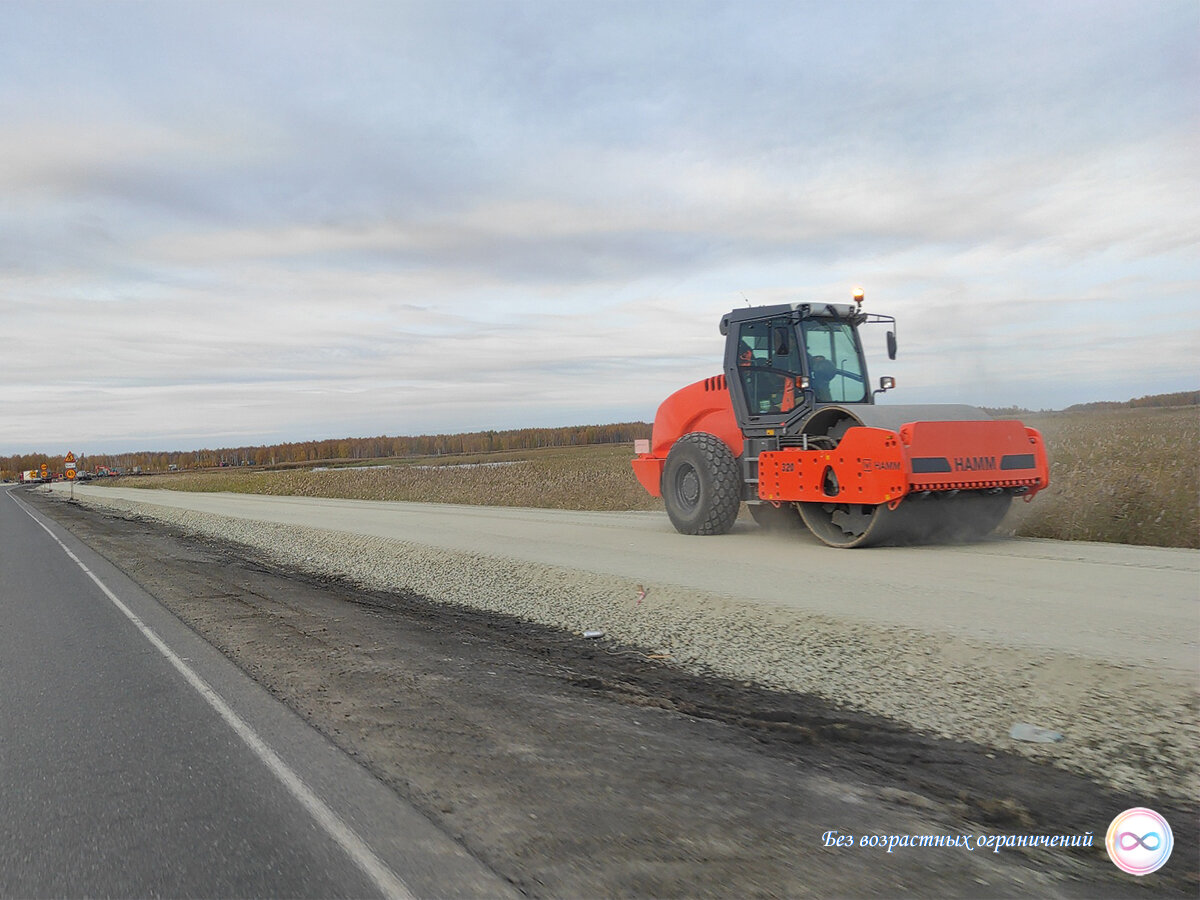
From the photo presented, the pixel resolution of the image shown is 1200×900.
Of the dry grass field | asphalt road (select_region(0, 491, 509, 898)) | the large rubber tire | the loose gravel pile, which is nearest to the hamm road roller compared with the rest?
the large rubber tire

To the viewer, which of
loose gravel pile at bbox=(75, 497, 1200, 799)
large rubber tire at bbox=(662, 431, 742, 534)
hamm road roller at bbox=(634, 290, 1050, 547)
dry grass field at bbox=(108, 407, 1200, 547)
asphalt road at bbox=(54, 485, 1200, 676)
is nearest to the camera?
loose gravel pile at bbox=(75, 497, 1200, 799)

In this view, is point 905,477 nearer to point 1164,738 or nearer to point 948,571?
point 948,571

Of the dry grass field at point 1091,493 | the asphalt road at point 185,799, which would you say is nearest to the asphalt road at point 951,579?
the dry grass field at point 1091,493

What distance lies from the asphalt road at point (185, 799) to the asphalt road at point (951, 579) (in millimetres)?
4720

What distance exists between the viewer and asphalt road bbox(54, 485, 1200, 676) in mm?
6336

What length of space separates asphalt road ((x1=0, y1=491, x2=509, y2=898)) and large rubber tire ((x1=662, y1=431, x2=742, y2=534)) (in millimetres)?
8059

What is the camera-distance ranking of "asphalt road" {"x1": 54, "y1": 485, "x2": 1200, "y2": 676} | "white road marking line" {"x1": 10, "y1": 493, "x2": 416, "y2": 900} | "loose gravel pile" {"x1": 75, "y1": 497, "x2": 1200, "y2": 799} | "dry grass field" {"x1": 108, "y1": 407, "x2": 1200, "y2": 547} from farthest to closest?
1. "dry grass field" {"x1": 108, "y1": 407, "x2": 1200, "y2": 547}
2. "asphalt road" {"x1": 54, "y1": 485, "x2": 1200, "y2": 676}
3. "loose gravel pile" {"x1": 75, "y1": 497, "x2": 1200, "y2": 799}
4. "white road marking line" {"x1": 10, "y1": 493, "x2": 416, "y2": 900}

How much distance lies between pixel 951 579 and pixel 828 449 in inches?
118

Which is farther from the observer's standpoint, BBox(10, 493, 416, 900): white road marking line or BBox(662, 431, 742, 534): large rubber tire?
BBox(662, 431, 742, 534): large rubber tire

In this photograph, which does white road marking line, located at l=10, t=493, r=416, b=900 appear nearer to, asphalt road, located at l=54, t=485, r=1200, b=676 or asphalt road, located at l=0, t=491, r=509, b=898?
asphalt road, located at l=0, t=491, r=509, b=898

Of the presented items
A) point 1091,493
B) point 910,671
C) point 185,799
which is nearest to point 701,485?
point 1091,493

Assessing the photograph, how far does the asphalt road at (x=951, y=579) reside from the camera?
6.34 meters

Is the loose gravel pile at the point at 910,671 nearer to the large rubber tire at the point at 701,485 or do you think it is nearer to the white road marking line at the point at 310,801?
the white road marking line at the point at 310,801

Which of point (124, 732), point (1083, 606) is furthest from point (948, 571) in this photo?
point (124, 732)
